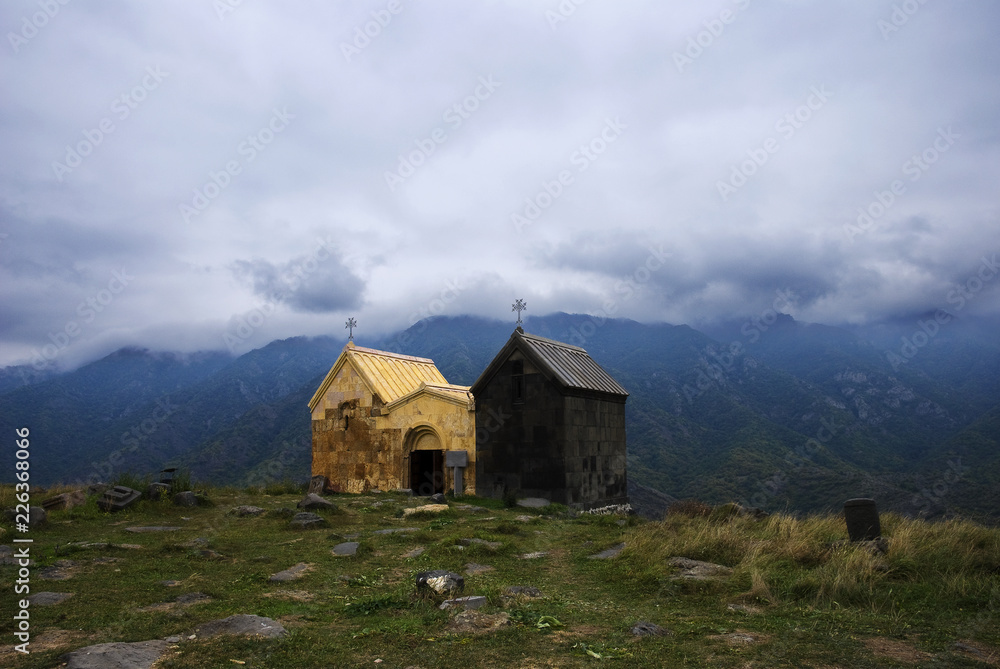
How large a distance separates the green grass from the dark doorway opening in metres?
9.43

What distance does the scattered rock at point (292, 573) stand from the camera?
7.44 meters

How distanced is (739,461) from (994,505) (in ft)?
60.8

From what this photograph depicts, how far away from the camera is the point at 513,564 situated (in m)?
8.43

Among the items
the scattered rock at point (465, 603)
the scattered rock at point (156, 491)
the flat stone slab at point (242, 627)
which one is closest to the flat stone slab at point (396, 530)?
the scattered rock at point (465, 603)

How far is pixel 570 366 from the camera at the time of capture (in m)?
17.9

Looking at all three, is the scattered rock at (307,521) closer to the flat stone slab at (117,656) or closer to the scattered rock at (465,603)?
Answer: the scattered rock at (465,603)

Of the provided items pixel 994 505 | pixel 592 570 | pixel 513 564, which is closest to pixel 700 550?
pixel 592 570

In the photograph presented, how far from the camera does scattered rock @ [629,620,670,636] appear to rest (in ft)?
17.4

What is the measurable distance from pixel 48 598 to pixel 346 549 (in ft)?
12.2

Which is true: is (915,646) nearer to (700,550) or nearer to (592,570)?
(700,550)

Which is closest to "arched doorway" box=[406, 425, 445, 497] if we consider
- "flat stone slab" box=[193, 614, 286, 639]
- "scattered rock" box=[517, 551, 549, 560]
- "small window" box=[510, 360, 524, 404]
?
"small window" box=[510, 360, 524, 404]

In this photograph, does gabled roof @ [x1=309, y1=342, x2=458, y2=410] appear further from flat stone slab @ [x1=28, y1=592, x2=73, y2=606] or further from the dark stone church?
flat stone slab @ [x1=28, y1=592, x2=73, y2=606]

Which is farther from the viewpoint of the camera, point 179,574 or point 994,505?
point 994,505

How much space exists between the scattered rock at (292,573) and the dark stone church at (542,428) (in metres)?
8.96
